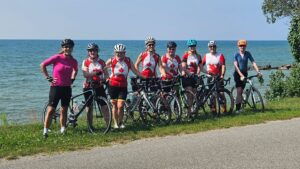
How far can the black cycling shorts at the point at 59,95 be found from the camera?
33.9 feet

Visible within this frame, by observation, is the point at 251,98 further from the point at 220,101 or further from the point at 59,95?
the point at 59,95

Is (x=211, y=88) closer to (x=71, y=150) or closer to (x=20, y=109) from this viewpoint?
(x=71, y=150)

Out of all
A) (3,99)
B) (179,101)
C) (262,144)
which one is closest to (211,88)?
(179,101)

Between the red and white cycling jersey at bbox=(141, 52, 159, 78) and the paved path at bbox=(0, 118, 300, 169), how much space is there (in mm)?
2559

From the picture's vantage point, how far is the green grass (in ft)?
29.2

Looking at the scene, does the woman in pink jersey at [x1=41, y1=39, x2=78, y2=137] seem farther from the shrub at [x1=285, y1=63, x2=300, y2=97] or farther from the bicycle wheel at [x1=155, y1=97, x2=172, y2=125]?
the shrub at [x1=285, y1=63, x2=300, y2=97]

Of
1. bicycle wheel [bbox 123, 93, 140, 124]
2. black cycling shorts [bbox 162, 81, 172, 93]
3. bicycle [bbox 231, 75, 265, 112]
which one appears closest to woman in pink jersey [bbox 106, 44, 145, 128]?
bicycle wheel [bbox 123, 93, 140, 124]

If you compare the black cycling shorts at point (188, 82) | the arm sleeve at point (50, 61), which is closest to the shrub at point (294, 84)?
the black cycling shorts at point (188, 82)

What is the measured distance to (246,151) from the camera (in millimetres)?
8516

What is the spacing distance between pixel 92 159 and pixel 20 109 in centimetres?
1635

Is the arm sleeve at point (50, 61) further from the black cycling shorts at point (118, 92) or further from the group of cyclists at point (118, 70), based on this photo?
the black cycling shorts at point (118, 92)
